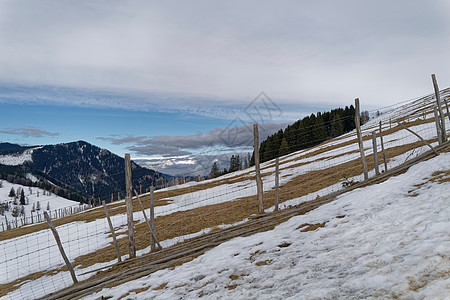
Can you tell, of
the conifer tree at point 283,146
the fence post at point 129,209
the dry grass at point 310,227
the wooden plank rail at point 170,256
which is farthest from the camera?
the conifer tree at point 283,146

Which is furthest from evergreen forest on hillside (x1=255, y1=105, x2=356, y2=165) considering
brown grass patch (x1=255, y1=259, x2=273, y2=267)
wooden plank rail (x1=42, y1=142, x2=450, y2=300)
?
brown grass patch (x1=255, y1=259, x2=273, y2=267)

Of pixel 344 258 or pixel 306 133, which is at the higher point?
pixel 306 133

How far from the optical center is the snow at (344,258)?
14.4 ft

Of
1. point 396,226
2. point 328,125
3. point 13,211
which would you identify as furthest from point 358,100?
point 13,211

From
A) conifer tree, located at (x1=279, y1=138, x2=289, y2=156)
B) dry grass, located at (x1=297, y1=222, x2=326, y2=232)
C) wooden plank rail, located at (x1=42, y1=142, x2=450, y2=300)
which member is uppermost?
conifer tree, located at (x1=279, y1=138, x2=289, y2=156)

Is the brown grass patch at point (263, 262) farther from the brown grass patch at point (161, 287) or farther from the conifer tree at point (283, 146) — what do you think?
the conifer tree at point (283, 146)

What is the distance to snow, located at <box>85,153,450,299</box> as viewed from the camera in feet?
14.4

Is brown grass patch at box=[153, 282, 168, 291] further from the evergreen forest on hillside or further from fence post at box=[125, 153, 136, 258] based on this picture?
the evergreen forest on hillside

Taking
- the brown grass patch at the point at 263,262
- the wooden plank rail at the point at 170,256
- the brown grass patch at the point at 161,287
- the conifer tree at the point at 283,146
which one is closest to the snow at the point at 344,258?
the brown grass patch at the point at 263,262

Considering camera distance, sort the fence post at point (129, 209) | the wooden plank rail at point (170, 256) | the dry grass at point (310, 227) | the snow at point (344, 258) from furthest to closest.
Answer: the fence post at point (129, 209), the wooden plank rail at point (170, 256), the dry grass at point (310, 227), the snow at point (344, 258)

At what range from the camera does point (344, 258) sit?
5668mm

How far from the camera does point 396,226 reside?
6.42m

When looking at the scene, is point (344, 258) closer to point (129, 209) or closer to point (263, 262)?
point (263, 262)

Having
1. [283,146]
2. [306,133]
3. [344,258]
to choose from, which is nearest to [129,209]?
[344,258]
